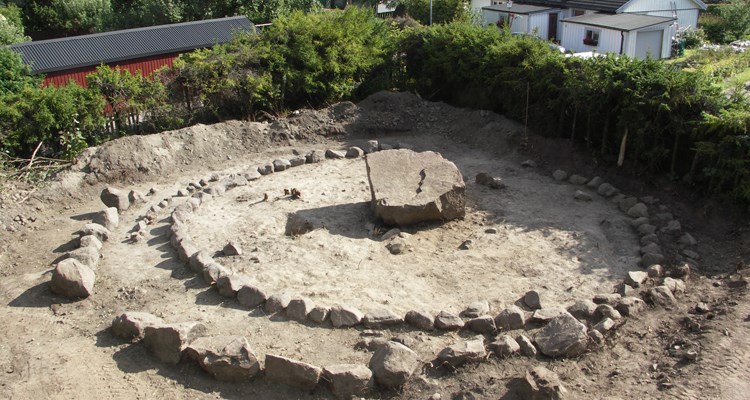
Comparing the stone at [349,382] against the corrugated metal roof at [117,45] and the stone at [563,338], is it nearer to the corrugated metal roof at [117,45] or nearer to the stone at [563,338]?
the stone at [563,338]

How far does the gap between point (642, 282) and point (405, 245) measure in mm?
3516

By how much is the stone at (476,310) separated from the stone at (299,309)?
6.53 ft

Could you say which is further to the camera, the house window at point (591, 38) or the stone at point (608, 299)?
the house window at point (591, 38)

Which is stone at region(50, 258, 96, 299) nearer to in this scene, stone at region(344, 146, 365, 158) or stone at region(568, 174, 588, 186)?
stone at region(344, 146, 365, 158)

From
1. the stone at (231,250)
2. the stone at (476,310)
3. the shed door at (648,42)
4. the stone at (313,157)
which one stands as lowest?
the stone at (476,310)

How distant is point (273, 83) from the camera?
56.0 feet

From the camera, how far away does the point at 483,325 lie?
28.2ft

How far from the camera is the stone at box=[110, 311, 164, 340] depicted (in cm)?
853

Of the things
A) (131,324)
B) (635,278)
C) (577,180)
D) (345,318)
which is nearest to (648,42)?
(577,180)

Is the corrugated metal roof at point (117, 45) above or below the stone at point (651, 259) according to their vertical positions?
above

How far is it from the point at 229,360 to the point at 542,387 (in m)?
3.43

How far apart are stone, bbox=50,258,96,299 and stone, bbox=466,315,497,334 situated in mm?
5284

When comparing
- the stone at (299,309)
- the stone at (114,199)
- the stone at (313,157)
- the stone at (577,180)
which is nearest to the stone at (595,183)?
the stone at (577,180)

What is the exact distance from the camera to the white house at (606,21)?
114 ft
